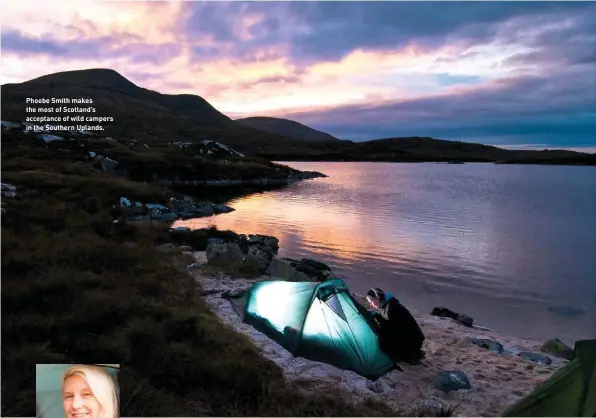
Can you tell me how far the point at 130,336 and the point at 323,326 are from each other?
381 centimetres

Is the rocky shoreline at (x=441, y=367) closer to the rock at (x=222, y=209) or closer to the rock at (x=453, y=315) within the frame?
the rock at (x=453, y=315)

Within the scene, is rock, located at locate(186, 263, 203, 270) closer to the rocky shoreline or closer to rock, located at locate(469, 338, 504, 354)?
the rocky shoreline

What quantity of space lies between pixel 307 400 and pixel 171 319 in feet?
10.1

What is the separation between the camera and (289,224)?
30.9m

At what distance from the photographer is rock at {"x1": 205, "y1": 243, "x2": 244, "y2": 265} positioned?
1600 cm

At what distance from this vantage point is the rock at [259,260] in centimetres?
1534

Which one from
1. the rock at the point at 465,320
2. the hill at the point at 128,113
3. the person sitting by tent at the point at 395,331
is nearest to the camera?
the person sitting by tent at the point at 395,331

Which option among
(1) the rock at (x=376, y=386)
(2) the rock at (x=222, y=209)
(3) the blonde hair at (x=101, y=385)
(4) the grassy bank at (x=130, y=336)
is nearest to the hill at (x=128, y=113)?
(2) the rock at (x=222, y=209)

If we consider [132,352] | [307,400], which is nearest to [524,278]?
[307,400]

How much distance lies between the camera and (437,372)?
348 inches

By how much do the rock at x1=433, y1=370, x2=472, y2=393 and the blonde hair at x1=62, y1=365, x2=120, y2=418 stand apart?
18.4 feet

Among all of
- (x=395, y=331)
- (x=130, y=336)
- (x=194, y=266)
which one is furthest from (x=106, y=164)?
(x=395, y=331)

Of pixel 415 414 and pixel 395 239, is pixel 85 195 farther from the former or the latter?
pixel 415 414

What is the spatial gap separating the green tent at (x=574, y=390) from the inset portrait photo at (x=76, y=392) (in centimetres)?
544
